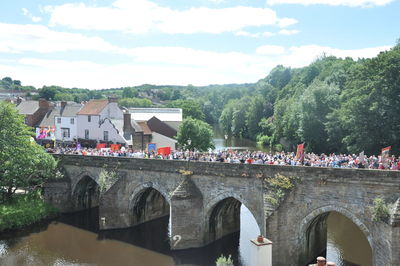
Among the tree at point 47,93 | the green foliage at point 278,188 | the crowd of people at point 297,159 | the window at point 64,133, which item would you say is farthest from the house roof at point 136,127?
the tree at point 47,93

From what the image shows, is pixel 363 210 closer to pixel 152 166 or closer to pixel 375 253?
pixel 375 253

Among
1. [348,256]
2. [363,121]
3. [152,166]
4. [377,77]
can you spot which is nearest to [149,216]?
[152,166]

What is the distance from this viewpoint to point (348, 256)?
1054 inches

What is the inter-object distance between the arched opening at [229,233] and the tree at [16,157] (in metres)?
16.9

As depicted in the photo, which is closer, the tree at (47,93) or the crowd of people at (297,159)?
the crowd of people at (297,159)

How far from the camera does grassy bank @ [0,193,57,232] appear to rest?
32.8 m

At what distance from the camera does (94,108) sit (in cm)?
5412

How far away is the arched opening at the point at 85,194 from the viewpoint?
124 ft

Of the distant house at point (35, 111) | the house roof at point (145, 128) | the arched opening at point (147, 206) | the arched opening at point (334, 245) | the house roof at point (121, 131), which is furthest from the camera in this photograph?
the distant house at point (35, 111)

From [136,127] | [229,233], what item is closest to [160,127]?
[136,127]

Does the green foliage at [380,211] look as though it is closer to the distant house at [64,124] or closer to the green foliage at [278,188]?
the green foliage at [278,188]

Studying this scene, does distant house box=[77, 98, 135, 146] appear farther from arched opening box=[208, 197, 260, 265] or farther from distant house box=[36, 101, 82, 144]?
arched opening box=[208, 197, 260, 265]

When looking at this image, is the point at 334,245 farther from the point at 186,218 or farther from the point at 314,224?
the point at 186,218

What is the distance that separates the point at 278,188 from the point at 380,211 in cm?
Answer: 603
